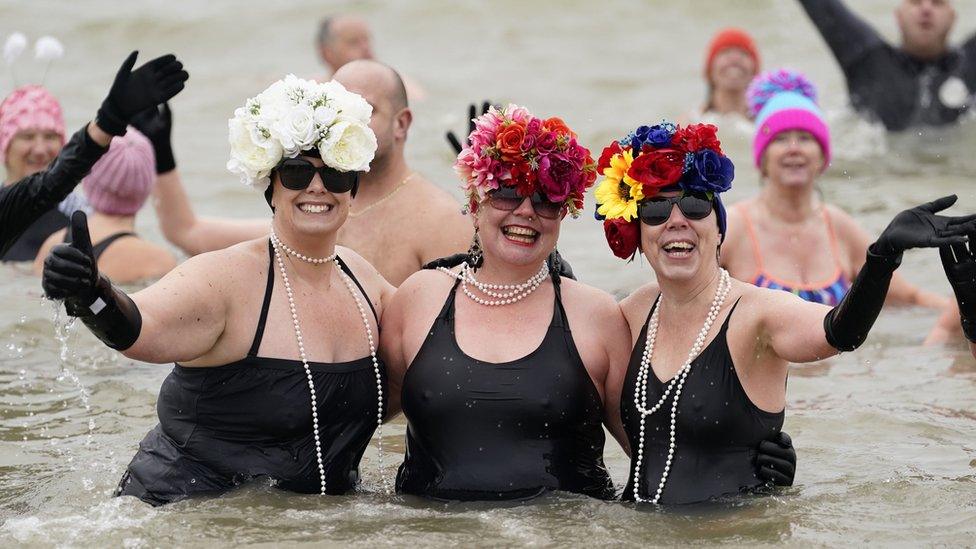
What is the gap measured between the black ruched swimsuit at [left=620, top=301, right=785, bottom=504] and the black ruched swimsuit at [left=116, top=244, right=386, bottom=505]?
3.40ft

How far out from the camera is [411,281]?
5.62m

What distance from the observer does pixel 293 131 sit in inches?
205

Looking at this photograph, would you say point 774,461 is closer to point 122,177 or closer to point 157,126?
point 157,126

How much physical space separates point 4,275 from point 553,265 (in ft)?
17.5

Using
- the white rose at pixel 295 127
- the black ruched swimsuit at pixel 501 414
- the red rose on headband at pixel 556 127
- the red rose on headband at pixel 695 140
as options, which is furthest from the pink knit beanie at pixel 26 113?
the red rose on headband at pixel 695 140

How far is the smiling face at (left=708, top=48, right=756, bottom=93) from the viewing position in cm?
1294

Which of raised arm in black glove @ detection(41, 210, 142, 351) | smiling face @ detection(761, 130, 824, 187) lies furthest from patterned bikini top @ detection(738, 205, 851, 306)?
raised arm in black glove @ detection(41, 210, 142, 351)

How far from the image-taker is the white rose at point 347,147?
5.27 meters

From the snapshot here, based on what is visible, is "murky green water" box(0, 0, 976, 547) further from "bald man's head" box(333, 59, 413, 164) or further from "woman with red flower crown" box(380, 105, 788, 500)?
"bald man's head" box(333, 59, 413, 164)

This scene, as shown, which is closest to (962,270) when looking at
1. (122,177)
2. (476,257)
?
(476,257)

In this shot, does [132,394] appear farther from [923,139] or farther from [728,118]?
[923,139]

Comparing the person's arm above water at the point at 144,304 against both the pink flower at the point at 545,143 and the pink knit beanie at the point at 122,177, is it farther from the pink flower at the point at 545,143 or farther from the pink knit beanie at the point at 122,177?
the pink knit beanie at the point at 122,177

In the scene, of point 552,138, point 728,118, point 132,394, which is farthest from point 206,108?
point 552,138

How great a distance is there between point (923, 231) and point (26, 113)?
20.2 ft
